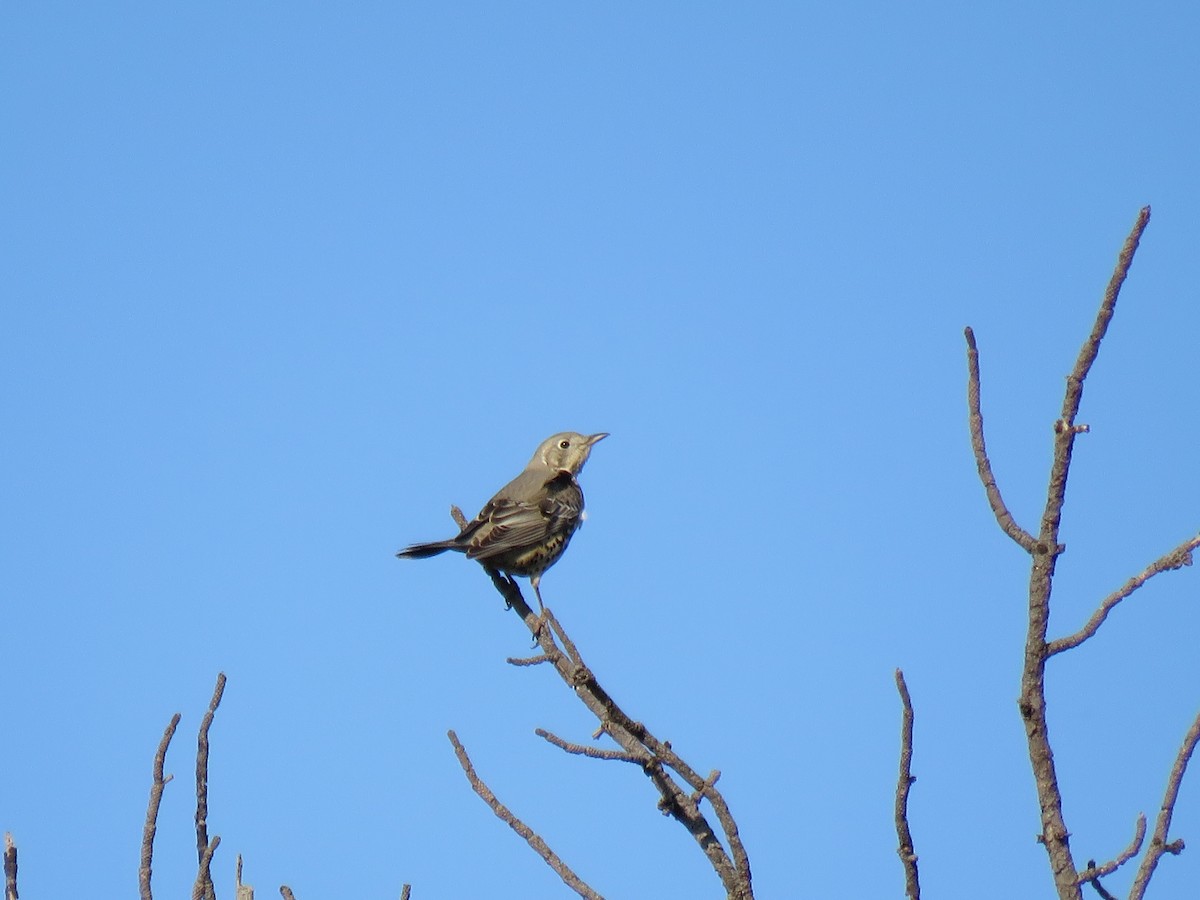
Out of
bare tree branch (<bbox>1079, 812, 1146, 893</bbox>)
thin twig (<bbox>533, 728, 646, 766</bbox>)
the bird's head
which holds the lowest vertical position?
bare tree branch (<bbox>1079, 812, 1146, 893</bbox>)

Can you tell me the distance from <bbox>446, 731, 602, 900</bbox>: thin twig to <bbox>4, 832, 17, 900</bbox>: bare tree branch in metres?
1.22

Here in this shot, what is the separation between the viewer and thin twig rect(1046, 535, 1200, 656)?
122 inches

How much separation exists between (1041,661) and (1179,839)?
593 millimetres

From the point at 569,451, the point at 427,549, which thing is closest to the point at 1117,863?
the point at 427,549

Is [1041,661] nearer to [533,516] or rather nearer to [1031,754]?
[1031,754]

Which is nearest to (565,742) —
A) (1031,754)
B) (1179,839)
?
(1031,754)

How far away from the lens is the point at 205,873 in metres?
3.61

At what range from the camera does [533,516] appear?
10422 millimetres

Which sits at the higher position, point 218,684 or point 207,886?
point 218,684

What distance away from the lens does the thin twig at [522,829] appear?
141 inches

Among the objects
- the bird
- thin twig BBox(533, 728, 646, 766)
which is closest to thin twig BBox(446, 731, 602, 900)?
thin twig BBox(533, 728, 646, 766)

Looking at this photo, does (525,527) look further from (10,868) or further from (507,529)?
(10,868)

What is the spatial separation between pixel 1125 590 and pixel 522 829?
1.77m

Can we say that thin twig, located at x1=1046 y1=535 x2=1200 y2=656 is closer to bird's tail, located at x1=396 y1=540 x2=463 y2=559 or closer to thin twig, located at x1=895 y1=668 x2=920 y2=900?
thin twig, located at x1=895 y1=668 x2=920 y2=900
